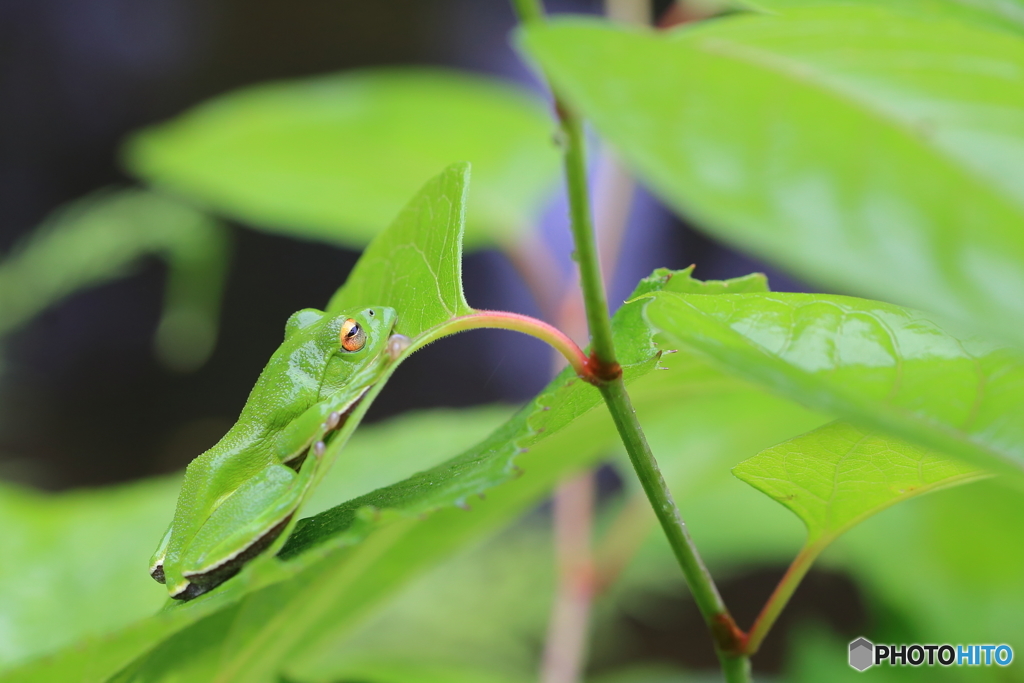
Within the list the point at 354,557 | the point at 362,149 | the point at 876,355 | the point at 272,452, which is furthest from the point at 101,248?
the point at 876,355

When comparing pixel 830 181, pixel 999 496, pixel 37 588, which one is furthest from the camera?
pixel 999 496

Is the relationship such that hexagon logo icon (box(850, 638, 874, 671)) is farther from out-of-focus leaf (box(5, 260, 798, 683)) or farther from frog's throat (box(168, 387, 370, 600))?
frog's throat (box(168, 387, 370, 600))

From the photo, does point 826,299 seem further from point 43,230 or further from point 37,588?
point 43,230

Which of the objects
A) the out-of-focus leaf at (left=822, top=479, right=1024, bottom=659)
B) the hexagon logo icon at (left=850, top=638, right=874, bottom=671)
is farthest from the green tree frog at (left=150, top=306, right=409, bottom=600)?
the out-of-focus leaf at (left=822, top=479, right=1024, bottom=659)

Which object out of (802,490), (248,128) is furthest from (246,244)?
(802,490)

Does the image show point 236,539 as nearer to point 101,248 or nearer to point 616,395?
point 616,395

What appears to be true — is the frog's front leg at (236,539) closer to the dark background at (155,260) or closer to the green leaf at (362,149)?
the green leaf at (362,149)
